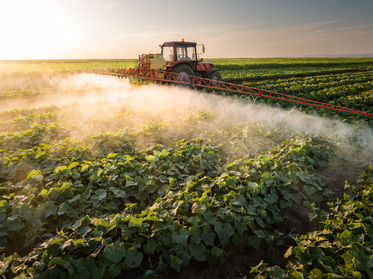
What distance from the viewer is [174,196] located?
333cm

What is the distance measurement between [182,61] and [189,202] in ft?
33.4

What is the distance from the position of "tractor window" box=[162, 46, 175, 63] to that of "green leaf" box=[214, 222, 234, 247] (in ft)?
36.1

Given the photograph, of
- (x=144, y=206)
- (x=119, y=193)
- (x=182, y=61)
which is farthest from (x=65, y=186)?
(x=182, y=61)

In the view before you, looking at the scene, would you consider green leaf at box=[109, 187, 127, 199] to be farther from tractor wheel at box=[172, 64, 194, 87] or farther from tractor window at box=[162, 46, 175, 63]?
tractor window at box=[162, 46, 175, 63]

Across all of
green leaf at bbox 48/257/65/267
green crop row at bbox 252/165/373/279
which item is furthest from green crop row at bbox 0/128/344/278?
green crop row at bbox 252/165/373/279

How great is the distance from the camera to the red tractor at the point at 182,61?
11711mm

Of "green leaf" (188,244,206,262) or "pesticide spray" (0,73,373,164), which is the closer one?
"green leaf" (188,244,206,262)

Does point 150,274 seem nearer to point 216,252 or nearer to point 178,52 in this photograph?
point 216,252

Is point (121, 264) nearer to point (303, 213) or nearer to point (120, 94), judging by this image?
point (303, 213)

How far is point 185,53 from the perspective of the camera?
12133 mm

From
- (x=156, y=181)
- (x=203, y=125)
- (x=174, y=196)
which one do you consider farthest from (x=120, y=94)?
(x=174, y=196)

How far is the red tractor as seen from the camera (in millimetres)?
11711

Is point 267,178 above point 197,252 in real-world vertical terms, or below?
above

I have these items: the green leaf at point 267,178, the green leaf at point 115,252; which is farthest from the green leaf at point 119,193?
the green leaf at point 267,178
